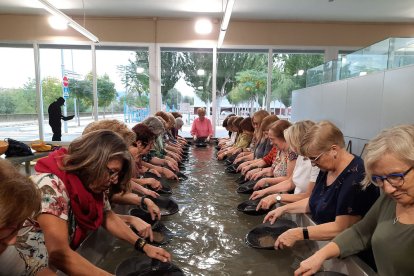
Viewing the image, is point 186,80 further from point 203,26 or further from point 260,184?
point 260,184

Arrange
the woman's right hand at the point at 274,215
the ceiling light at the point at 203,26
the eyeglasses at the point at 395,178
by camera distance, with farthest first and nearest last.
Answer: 1. the ceiling light at the point at 203,26
2. the woman's right hand at the point at 274,215
3. the eyeglasses at the point at 395,178

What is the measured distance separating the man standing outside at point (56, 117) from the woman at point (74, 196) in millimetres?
5804

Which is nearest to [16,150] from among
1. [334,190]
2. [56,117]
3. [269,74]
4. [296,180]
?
[56,117]

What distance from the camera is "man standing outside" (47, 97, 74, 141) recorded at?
6.38m

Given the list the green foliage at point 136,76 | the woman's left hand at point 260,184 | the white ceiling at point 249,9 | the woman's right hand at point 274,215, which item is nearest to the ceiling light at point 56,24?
the white ceiling at point 249,9

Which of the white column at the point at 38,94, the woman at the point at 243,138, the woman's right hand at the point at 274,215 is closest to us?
the woman's right hand at the point at 274,215

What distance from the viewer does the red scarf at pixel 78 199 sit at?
1.12 metres

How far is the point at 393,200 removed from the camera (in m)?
1.15

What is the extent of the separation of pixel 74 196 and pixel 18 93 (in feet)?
23.5

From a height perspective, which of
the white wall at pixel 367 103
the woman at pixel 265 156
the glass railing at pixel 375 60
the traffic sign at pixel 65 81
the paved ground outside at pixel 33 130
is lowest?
the paved ground outside at pixel 33 130

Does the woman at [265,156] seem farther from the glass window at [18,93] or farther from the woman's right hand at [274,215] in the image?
the glass window at [18,93]

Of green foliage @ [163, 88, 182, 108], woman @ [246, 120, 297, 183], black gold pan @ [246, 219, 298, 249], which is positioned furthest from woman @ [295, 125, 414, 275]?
green foliage @ [163, 88, 182, 108]

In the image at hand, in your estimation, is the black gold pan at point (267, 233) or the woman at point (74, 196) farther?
the black gold pan at point (267, 233)

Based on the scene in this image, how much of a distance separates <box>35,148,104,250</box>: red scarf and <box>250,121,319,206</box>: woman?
1.01 m
